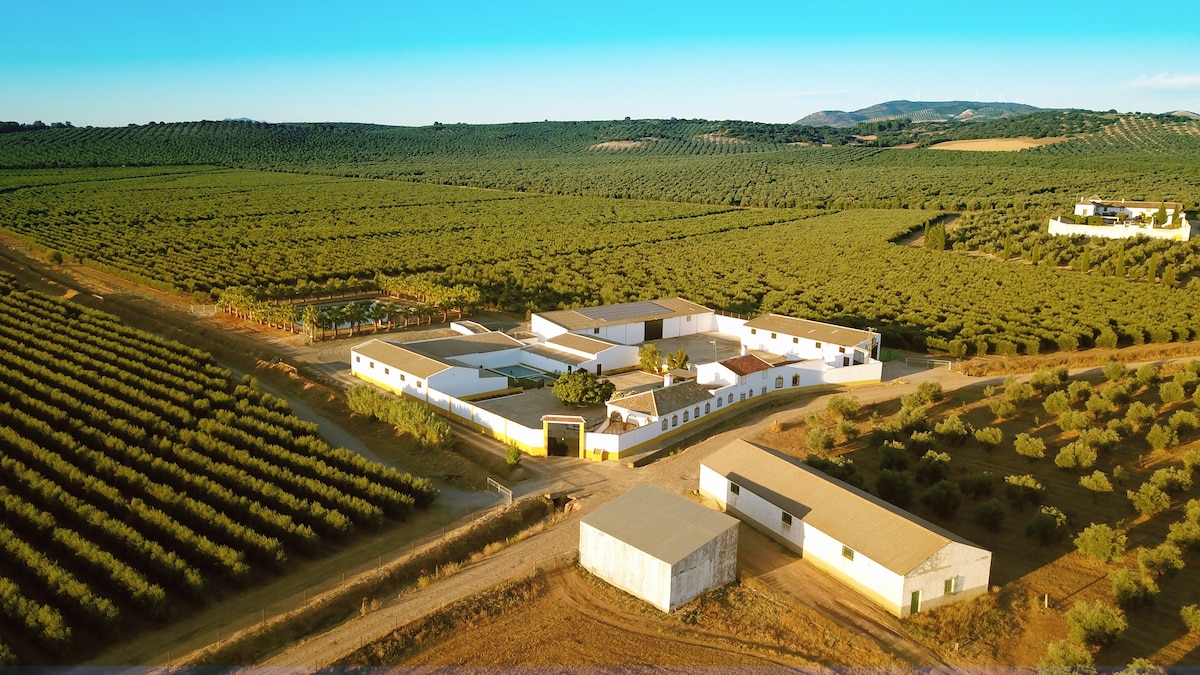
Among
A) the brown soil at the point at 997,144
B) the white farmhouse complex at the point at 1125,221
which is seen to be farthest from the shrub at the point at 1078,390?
the brown soil at the point at 997,144

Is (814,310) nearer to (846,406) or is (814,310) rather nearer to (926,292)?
(926,292)

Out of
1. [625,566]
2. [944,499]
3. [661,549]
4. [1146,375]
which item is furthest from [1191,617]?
[1146,375]

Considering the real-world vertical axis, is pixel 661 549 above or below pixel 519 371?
above

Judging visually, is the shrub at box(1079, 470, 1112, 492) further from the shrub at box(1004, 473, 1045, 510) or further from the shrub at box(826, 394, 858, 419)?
the shrub at box(826, 394, 858, 419)

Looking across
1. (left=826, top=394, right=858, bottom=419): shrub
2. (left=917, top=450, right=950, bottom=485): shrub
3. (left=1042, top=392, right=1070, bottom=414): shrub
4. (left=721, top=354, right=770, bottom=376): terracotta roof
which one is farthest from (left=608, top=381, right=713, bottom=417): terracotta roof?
(left=1042, top=392, right=1070, bottom=414): shrub

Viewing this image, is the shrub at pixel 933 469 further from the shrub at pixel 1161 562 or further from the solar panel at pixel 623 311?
the solar panel at pixel 623 311

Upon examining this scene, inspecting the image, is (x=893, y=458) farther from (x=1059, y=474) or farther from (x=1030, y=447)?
(x=1059, y=474)

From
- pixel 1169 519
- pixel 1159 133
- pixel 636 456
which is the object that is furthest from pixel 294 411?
pixel 1159 133
